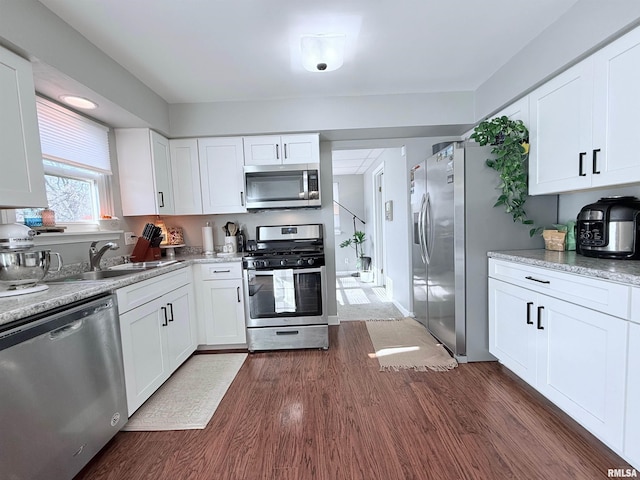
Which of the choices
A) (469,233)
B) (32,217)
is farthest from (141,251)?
(469,233)

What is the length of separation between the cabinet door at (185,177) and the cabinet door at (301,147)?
36.0 inches

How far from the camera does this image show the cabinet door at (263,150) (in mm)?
2838

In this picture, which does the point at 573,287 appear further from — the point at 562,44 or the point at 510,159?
the point at 562,44

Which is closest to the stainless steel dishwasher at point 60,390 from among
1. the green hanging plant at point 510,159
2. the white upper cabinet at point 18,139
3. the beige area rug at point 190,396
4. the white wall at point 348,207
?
the beige area rug at point 190,396

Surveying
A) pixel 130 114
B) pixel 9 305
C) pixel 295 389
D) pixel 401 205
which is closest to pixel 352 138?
pixel 401 205

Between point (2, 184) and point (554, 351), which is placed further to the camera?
point (554, 351)

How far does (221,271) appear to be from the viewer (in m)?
2.64

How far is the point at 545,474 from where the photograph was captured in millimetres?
1322

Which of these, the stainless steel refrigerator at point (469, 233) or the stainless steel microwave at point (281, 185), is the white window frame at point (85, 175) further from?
the stainless steel refrigerator at point (469, 233)

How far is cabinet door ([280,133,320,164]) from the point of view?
283cm

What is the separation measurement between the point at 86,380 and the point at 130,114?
195 centimetres

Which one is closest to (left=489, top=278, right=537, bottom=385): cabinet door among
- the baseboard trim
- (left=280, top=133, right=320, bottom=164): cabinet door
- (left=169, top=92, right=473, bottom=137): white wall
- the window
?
the baseboard trim

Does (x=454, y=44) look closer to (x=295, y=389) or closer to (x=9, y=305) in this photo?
(x=295, y=389)

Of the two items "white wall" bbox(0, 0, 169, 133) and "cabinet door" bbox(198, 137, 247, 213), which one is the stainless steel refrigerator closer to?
"cabinet door" bbox(198, 137, 247, 213)
